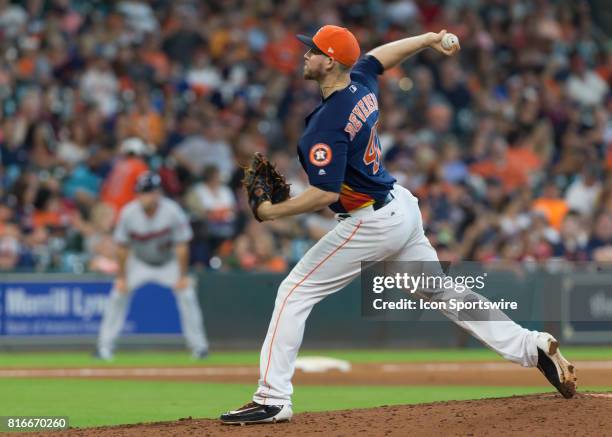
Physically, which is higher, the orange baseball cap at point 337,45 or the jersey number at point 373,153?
the orange baseball cap at point 337,45

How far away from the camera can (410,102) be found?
63.5 ft

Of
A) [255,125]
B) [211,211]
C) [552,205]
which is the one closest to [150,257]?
[211,211]

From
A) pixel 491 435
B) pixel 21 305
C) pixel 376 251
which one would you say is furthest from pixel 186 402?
pixel 21 305

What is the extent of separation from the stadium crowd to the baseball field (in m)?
1.75

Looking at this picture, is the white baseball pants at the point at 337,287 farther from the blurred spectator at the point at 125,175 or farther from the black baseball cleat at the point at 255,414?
the blurred spectator at the point at 125,175

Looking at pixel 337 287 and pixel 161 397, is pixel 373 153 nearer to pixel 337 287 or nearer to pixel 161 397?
pixel 337 287

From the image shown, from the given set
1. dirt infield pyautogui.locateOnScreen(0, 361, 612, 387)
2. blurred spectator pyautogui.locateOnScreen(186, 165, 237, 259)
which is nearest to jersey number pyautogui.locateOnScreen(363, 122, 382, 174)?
dirt infield pyautogui.locateOnScreen(0, 361, 612, 387)

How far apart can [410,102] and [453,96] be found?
98cm

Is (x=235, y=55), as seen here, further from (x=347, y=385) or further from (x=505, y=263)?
(x=347, y=385)

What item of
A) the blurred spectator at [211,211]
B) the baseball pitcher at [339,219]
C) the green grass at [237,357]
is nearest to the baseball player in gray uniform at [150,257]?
the green grass at [237,357]

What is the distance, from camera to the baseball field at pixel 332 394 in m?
6.82

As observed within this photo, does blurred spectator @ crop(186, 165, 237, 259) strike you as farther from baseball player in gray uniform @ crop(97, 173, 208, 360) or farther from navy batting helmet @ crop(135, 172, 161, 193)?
navy batting helmet @ crop(135, 172, 161, 193)

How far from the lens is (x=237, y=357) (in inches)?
565

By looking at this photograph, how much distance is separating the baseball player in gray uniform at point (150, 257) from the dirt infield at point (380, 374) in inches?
47.3
